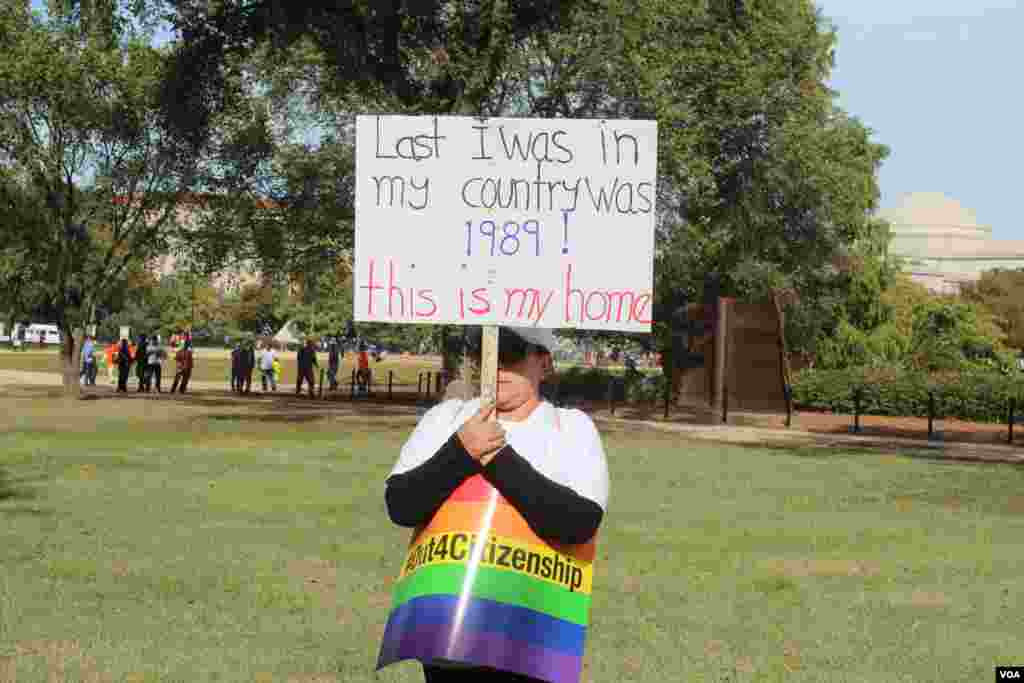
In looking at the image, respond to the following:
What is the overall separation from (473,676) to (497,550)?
0.35 metres

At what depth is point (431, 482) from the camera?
14.7ft

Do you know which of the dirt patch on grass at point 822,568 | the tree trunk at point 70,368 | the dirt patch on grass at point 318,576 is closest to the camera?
the dirt patch on grass at point 318,576

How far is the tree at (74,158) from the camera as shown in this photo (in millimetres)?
35094

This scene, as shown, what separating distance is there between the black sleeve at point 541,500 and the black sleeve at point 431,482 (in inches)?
2.9

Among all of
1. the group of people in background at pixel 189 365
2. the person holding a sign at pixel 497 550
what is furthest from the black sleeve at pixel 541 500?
the group of people in background at pixel 189 365

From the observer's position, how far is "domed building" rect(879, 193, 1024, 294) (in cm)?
16388

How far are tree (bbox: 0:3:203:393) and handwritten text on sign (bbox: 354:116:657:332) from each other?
29482 millimetres

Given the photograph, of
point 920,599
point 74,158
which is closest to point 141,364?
point 74,158

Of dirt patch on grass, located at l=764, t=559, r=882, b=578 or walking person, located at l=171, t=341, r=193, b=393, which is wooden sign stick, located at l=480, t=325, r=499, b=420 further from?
walking person, located at l=171, t=341, r=193, b=393

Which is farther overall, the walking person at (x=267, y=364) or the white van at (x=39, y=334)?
the white van at (x=39, y=334)

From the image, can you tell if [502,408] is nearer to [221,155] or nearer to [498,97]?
[498,97]

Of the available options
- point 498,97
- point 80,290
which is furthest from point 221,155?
point 498,97

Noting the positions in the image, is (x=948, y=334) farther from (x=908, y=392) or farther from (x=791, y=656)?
(x=791, y=656)

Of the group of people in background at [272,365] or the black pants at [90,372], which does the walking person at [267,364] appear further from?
the black pants at [90,372]
